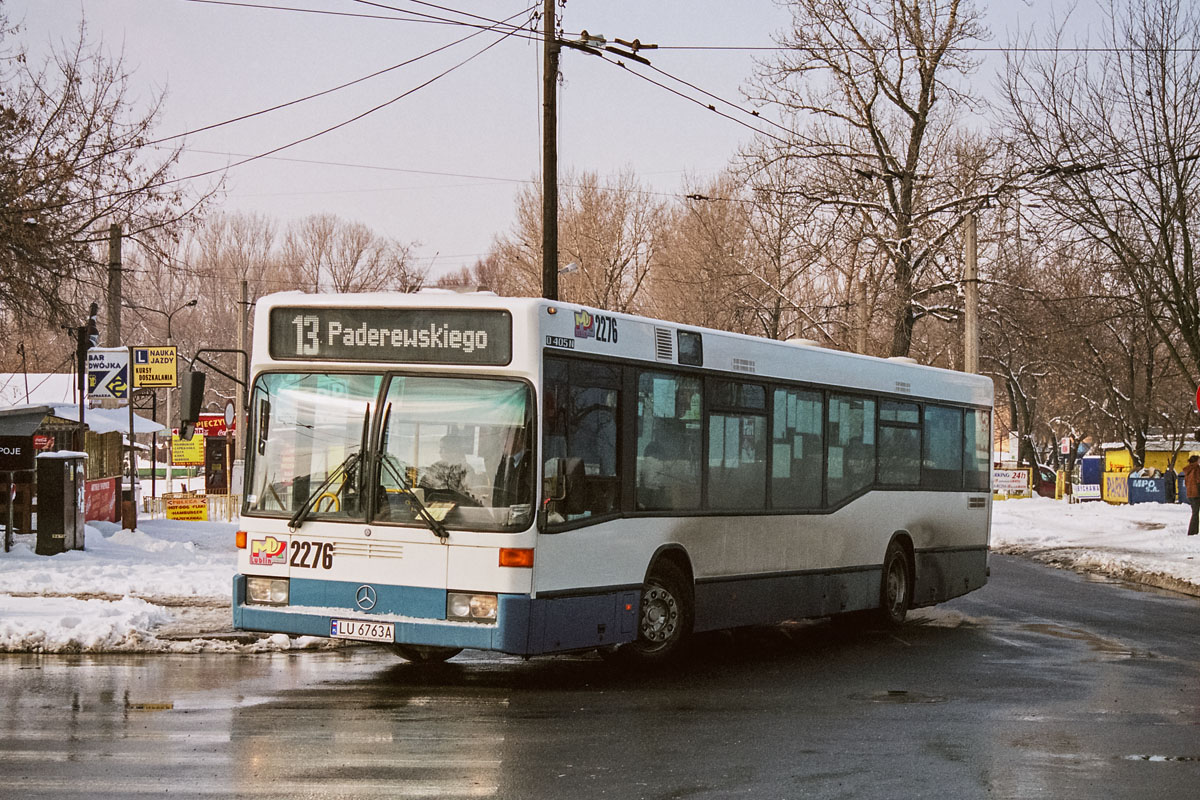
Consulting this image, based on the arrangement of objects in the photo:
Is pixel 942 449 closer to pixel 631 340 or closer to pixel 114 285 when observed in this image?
pixel 631 340

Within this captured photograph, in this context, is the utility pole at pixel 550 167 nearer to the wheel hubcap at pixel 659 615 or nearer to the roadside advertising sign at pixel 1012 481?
the wheel hubcap at pixel 659 615

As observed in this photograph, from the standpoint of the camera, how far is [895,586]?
15078 millimetres

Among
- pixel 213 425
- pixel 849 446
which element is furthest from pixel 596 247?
pixel 849 446

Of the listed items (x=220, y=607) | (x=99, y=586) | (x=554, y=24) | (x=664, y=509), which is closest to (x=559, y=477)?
(x=664, y=509)

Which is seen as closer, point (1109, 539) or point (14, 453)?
point (14, 453)

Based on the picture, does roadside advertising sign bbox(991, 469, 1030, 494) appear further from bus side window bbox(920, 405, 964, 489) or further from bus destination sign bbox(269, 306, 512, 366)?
bus destination sign bbox(269, 306, 512, 366)

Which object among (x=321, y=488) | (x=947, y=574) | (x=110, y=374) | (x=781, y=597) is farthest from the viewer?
(x=110, y=374)

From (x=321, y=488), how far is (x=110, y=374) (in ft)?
52.4

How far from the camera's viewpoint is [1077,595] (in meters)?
19.4

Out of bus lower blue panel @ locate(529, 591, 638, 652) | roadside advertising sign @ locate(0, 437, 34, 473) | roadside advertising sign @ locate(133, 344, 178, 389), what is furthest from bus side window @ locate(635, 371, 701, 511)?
roadside advertising sign @ locate(133, 344, 178, 389)

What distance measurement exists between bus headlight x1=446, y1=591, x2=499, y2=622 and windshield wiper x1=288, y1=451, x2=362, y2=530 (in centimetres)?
113

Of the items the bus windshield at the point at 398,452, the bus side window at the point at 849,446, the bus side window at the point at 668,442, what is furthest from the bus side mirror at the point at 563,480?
the bus side window at the point at 849,446

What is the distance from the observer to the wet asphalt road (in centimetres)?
688

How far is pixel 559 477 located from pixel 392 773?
3.17 meters
